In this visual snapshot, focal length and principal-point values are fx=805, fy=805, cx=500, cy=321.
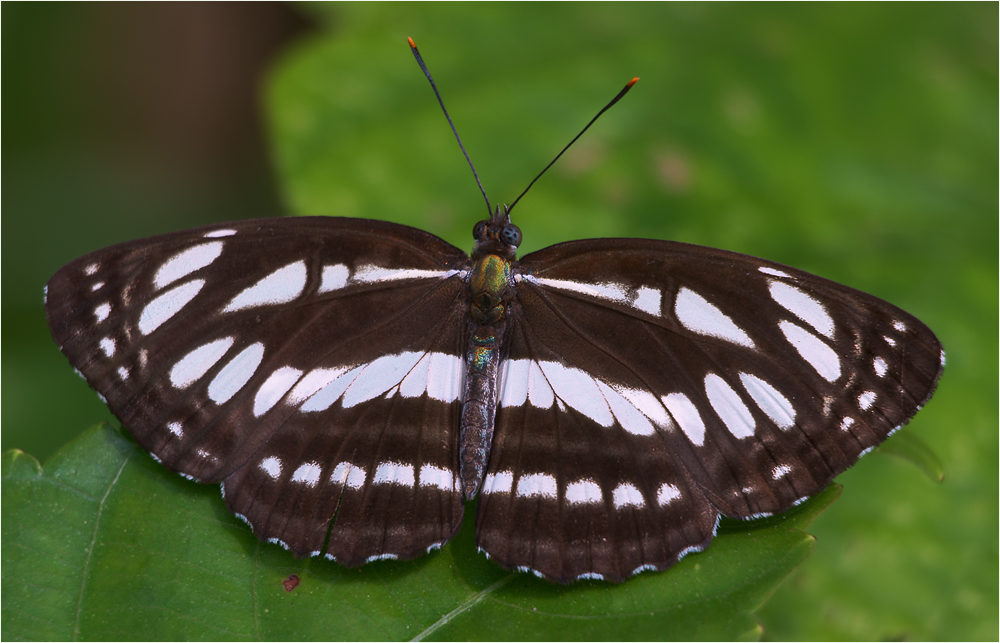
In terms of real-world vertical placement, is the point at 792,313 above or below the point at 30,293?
below

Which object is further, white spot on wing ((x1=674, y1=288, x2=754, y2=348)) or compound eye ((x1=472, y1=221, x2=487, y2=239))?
compound eye ((x1=472, y1=221, x2=487, y2=239))

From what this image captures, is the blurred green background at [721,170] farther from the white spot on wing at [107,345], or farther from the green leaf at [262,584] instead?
the white spot on wing at [107,345]

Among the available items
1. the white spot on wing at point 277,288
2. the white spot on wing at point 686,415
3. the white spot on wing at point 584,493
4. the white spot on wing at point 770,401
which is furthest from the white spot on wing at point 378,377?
the white spot on wing at point 770,401

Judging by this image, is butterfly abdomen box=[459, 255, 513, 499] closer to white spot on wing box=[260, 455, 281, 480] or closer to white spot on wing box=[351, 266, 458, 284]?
white spot on wing box=[351, 266, 458, 284]

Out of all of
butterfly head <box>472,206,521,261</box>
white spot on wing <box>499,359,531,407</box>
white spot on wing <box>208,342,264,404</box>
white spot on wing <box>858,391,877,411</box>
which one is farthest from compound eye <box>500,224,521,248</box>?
white spot on wing <box>858,391,877,411</box>

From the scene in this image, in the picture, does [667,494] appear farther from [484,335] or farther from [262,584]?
[262,584]

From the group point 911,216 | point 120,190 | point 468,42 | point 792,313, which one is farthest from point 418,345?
point 120,190

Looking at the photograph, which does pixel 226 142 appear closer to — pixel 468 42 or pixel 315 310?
pixel 468 42
